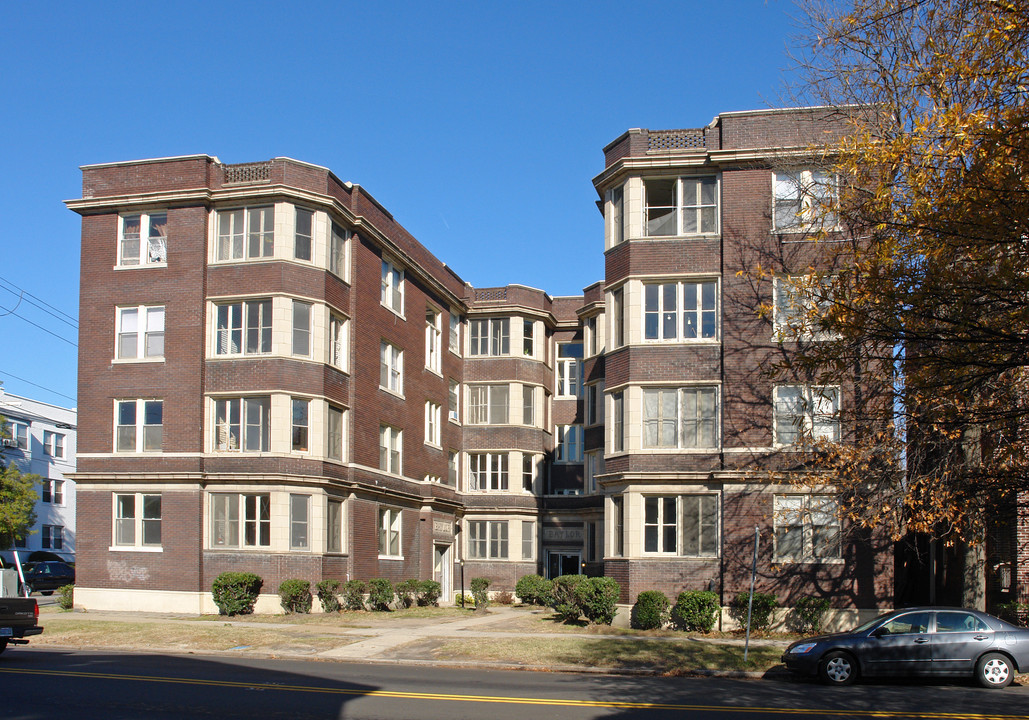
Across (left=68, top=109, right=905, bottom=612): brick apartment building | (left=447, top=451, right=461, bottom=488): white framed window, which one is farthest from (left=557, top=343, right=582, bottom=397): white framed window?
(left=68, top=109, right=905, bottom=612): brick apartment building

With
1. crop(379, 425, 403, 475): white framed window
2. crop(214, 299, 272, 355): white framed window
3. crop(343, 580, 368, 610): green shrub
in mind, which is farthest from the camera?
crop(379, 425, 403, 475): white framed window

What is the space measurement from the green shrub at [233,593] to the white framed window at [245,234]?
1015cm

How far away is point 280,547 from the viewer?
29.6 metres

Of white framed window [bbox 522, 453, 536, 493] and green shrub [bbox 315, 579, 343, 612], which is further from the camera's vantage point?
white framed window [bbox 522, 453, 536, 493]

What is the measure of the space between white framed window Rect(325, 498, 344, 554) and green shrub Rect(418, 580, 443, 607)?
17.8ft

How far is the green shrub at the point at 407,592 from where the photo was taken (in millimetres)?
35375

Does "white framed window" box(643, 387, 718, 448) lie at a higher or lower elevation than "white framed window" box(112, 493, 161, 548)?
higher

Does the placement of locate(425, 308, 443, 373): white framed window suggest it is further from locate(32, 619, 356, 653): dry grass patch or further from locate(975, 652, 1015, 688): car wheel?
locate(975, 652, 1015, 688): car wheel

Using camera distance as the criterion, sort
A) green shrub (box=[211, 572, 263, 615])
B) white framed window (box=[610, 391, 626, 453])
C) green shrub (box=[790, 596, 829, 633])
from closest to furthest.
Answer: green shrub (box=[790, 596, 829, 633]) < green shrub (box=[211, 572, 263, 615]) < white framed window (box=[610, 391, 626, 453])

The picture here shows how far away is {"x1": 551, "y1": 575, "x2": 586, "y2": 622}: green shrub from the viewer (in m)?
27.5

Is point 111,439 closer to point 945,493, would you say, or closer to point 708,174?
point 708,174

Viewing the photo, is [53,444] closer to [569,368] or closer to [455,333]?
[455,333]

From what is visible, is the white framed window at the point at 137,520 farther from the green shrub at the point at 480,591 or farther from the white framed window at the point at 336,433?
the green shrub at the point at 480,591

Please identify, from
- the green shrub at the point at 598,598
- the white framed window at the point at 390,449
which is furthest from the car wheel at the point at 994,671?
the white framed window at the point at 390,449
